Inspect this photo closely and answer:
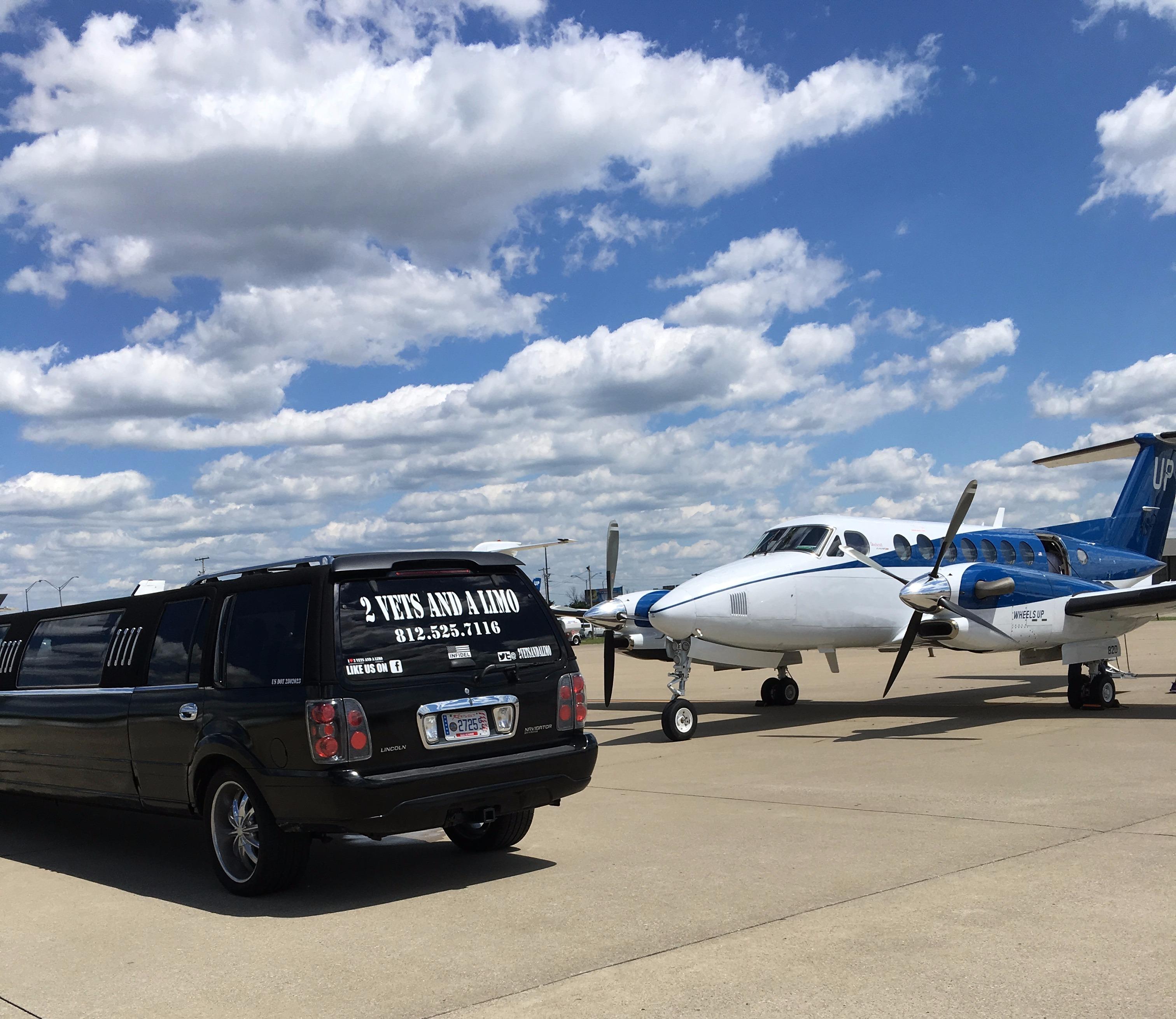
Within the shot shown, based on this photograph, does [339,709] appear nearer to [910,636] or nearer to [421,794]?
[421,794]

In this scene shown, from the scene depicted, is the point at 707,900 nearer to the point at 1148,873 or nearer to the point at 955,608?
the point at 1148,873

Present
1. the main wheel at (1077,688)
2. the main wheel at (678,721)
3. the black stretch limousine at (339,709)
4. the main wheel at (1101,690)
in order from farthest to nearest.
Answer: the main wheel at (1077,688)
the main wheel at (1101,690)
the main wheel at (678,721)
the black stretch limousine at (339,709)

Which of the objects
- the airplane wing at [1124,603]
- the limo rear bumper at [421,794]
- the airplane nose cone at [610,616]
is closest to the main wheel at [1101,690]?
the airplane wing at [1124,603]

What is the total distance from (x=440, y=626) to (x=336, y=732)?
3.24ft

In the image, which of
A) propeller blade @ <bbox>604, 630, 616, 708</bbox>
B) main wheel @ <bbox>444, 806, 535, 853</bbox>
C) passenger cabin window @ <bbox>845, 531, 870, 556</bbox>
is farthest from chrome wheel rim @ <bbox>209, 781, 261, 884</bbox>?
propeller blade @ <bbox>604, 630, 616, 708</bbox>

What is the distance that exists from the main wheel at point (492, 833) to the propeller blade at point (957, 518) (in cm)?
867

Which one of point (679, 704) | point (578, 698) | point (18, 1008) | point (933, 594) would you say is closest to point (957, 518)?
point (933, 594)

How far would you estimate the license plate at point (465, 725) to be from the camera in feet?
21.3

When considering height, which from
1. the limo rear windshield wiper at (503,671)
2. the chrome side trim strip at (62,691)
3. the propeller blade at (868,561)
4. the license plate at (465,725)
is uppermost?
the propeller blade at (868,561)

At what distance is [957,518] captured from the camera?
14.7 metres

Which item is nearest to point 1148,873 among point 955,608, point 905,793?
point 905,793

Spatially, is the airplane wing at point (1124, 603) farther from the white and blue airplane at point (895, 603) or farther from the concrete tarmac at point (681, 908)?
the concrete tarmac at point (681, 908)

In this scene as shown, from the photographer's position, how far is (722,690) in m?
23.2

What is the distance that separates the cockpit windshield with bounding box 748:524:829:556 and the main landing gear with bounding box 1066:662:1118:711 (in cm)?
442
